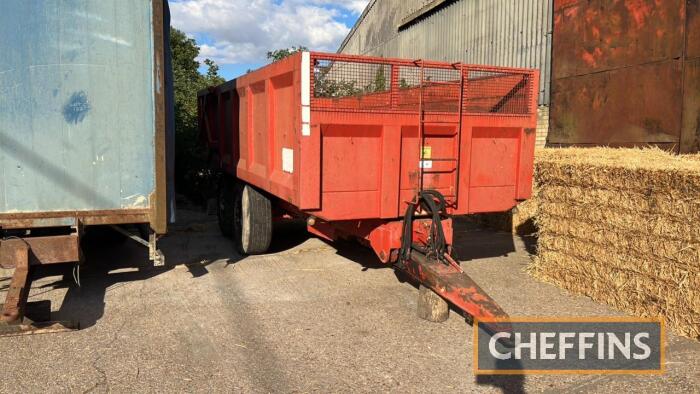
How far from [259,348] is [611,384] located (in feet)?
8.26

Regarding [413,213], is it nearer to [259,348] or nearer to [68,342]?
[259,348]

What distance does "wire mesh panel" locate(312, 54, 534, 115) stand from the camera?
185 inches

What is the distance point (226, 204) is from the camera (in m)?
8.26

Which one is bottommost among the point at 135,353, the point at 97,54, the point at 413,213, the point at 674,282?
the point at 135,353

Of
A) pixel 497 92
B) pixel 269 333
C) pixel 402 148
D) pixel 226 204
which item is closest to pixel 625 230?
pixel 497 92

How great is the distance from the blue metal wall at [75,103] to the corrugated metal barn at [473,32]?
682 centimetres

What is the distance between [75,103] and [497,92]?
13.1 ft

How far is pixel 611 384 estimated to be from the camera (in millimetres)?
3646

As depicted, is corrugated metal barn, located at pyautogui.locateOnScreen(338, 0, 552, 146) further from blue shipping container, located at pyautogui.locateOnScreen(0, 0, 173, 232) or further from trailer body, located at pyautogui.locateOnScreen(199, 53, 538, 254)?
blue shipping container, located at pyautogui.locateOnScreen(0, 0, 173, 232)

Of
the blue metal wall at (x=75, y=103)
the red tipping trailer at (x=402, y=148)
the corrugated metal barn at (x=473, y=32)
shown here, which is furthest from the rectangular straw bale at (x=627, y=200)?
the blue metal wall at (x=75, y=103)

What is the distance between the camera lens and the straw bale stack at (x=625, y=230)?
4.48 m

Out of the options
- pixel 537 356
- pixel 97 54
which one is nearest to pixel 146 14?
pixel 97 54

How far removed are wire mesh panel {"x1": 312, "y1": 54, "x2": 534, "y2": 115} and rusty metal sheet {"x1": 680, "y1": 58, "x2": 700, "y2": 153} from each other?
2.49m

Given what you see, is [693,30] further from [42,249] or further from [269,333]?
[42,249]
